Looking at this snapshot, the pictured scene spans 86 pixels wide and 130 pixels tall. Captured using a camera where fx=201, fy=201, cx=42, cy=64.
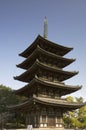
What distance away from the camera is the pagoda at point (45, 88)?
29031 millimetres

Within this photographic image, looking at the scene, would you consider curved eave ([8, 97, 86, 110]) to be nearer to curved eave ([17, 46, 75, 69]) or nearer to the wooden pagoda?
the wooden pagoda

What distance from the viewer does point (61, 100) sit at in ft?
107

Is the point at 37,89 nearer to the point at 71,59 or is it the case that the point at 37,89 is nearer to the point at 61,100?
the point at 61,100

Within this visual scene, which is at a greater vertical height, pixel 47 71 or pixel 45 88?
pixel 47 71

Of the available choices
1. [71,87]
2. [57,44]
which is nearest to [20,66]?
[57,44]

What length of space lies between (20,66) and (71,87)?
10.7 metres

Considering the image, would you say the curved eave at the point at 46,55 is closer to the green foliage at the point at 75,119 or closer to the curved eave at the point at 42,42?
the curved eave at the point at 42,42

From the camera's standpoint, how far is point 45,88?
31.4m

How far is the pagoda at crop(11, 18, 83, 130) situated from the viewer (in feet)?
95.2

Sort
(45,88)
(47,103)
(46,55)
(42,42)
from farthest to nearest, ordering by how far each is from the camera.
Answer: (42,42)
(46,55)
(45,88)
(47,103)

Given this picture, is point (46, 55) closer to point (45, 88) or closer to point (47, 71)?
point (47, 71)

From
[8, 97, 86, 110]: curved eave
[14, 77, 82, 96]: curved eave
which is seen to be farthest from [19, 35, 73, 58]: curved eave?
[8, 97, 86, 110]: curved eave

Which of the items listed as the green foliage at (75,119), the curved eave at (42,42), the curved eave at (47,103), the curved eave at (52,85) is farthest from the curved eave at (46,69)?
the green foliage at (75,119)

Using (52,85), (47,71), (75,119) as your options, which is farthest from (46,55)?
(75,119)
